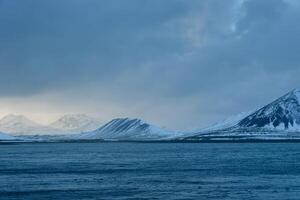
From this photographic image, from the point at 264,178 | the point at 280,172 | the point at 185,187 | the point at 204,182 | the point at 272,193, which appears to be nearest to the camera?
the point at 272,193

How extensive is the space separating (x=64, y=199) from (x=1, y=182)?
928 inches

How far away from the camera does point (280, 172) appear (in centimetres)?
11212

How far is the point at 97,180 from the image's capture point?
9869 cm

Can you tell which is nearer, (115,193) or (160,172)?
(115,193)

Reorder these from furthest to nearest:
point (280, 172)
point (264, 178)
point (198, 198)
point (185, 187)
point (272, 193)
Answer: point (280, 172) < point (264, 178) < point (185, 187) < point (272, 193) < point (198, 198)

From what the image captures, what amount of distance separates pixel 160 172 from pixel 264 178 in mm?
19051

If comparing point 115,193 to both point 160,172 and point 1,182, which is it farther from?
point 160,172

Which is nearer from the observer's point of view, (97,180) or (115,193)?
(115,193)

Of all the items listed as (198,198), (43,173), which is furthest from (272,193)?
(43,173)

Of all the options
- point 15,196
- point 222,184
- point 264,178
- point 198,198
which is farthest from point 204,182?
point 15,196

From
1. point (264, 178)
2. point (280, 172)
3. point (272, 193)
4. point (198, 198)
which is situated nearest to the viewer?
point (198, 198)

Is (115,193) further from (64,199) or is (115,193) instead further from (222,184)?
(222,184)

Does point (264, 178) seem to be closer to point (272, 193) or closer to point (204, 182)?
point (204, 182)

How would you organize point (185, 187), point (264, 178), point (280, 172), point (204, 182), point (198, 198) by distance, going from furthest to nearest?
point (280, 172)
point (264, 178)
point (204, 182)
point (185, 187)
point (198, 198)
